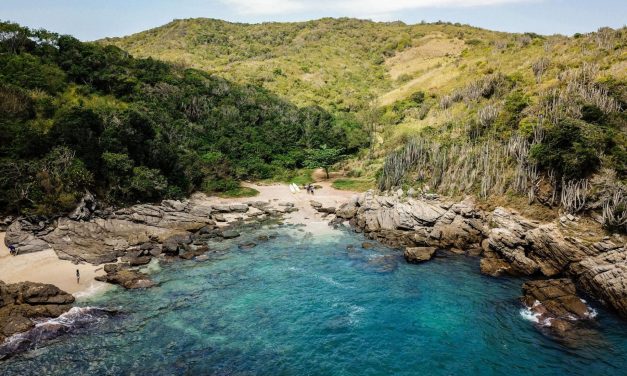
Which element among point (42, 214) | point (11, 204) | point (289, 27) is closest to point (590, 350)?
point (42, 214)

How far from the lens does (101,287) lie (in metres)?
25.2

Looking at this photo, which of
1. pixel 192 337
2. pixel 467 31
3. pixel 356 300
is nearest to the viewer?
pixel 192 337

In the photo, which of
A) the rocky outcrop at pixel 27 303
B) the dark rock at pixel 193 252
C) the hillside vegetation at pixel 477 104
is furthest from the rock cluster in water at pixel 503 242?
the rocky outcrop at pixel 27 303

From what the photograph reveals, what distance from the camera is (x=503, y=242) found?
2802 cm

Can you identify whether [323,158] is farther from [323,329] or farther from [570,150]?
[323,329]

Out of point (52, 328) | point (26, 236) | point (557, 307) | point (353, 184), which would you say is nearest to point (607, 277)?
point (557, 307)

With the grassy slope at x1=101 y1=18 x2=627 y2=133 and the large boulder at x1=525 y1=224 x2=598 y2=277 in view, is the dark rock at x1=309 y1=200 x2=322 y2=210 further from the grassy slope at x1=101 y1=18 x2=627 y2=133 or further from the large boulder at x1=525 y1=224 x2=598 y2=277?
the grassy slope at x1=101 y1=18 x2=627 y2=133

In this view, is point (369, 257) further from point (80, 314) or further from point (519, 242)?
point (80, 314)

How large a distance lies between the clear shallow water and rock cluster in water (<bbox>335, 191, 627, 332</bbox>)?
4.77ft

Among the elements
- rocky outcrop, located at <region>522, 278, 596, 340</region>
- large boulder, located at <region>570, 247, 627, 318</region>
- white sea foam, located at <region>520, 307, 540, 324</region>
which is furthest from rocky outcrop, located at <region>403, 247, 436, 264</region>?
large boulder, located at <region>570, 247, 627, 318</region>

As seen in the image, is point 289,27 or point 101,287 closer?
point 101,287

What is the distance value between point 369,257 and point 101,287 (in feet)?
63.0

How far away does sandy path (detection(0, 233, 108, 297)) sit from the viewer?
24.9 m

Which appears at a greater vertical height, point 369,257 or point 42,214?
point 42,214
